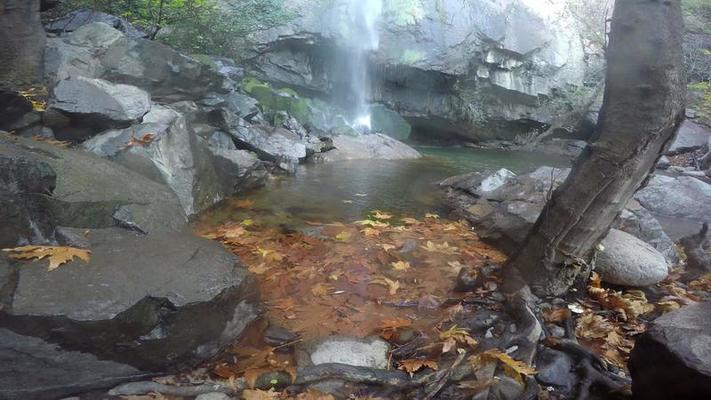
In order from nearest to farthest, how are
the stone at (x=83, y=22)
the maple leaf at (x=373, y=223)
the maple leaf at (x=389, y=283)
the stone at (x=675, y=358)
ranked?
the stone at (x=675, y=358) < the maple leaf at (x=389, y=283) < the maple leaf at (x=373, y=223) < the stone at (x=83, y=22)

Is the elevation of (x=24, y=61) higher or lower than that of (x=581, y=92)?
lower

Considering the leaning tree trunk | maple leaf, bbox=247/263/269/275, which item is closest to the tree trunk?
maple leaf, bbox=247/263/269/275

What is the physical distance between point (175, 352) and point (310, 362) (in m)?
0.86

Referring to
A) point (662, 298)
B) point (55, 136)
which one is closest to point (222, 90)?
point (55, 136)

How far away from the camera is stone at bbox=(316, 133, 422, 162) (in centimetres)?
1177

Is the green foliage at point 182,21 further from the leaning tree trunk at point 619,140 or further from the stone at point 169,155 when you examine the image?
the leaning tree trunk at point 619,140

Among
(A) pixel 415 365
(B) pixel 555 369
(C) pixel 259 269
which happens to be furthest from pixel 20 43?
(B) pixel 555 369

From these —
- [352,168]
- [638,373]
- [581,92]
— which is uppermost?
[581,92]

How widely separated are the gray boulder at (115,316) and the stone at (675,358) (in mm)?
2538

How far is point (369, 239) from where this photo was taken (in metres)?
5.19

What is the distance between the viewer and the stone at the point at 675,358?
199 cm

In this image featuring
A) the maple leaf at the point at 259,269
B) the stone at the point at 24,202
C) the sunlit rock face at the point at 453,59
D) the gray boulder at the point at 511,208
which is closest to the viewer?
the stone at the point at 24,202

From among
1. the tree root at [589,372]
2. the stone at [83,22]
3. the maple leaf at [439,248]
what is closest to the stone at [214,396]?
the tree root at [589,372]

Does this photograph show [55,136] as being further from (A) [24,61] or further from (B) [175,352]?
(B) [175,352]
